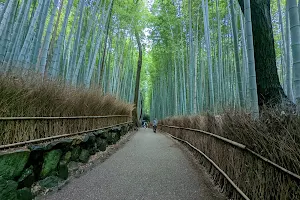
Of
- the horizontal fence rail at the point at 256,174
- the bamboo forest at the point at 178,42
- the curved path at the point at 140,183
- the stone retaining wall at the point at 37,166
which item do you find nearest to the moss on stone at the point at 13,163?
the stone retaining wall at the point at 37,166

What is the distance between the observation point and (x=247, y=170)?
71.1 inches

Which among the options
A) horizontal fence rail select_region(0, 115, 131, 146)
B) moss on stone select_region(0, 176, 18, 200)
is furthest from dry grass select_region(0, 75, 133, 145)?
moss on stone select_region(0, 176, 18, 200)

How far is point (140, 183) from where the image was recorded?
2812mm

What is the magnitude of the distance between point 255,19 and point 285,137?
7.45 ft

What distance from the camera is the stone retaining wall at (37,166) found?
180 centimetres

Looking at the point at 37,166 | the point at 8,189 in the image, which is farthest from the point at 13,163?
the point at 37,166

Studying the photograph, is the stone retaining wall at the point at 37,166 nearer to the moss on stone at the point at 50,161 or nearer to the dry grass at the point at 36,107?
the moss on stone at the point at 50,161

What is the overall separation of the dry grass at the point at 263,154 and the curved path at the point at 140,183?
0.46 meters

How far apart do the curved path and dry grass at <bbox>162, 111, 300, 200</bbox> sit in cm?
46

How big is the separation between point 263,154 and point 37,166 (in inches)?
95.2

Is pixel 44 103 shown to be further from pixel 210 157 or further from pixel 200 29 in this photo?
pixel 200 29

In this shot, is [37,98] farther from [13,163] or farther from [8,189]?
[8,189]

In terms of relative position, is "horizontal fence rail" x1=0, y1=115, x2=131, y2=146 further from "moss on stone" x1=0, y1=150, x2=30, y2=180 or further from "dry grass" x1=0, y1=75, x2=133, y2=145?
"moss on stone" x1=0, y1=150, x2=30, y2=180

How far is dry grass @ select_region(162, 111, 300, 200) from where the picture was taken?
125 cm
